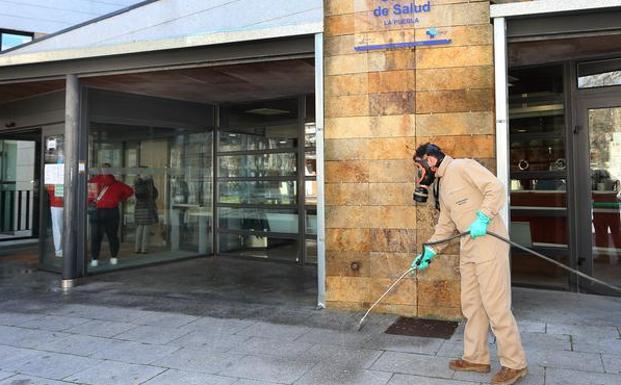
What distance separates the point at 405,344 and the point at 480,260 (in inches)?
52.1

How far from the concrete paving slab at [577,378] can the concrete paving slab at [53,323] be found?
15.3ft

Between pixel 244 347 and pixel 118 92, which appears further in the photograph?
pixel 118 92

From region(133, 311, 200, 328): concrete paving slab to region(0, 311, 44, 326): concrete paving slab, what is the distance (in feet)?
4.12

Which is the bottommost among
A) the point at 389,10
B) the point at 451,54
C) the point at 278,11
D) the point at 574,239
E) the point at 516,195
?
the point at 574,239

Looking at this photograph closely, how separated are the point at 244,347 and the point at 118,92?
543 cm

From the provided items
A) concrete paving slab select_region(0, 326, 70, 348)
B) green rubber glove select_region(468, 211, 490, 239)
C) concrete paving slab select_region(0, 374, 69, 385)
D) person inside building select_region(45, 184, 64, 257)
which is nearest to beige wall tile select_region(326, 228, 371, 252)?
green rubber glove select_region(468, 211, 490, 239)

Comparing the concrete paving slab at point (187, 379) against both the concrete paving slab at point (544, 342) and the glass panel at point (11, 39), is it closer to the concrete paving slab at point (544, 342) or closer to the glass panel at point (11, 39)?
the concrete paving slab at point (544, 342)

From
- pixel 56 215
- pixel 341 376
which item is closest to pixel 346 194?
pixel 341 376

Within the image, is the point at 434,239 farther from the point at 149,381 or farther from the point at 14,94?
the point at 14,94

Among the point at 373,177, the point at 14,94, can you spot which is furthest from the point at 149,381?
the point at 14,94

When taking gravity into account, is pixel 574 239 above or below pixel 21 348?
above

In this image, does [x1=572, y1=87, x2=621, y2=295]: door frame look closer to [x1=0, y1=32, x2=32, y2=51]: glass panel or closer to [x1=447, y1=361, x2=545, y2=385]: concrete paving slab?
[x1=447, y1=361, x2=545, y2=385]: concrete paving slab

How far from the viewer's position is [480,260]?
4.00m

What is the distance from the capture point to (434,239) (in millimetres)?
4352
